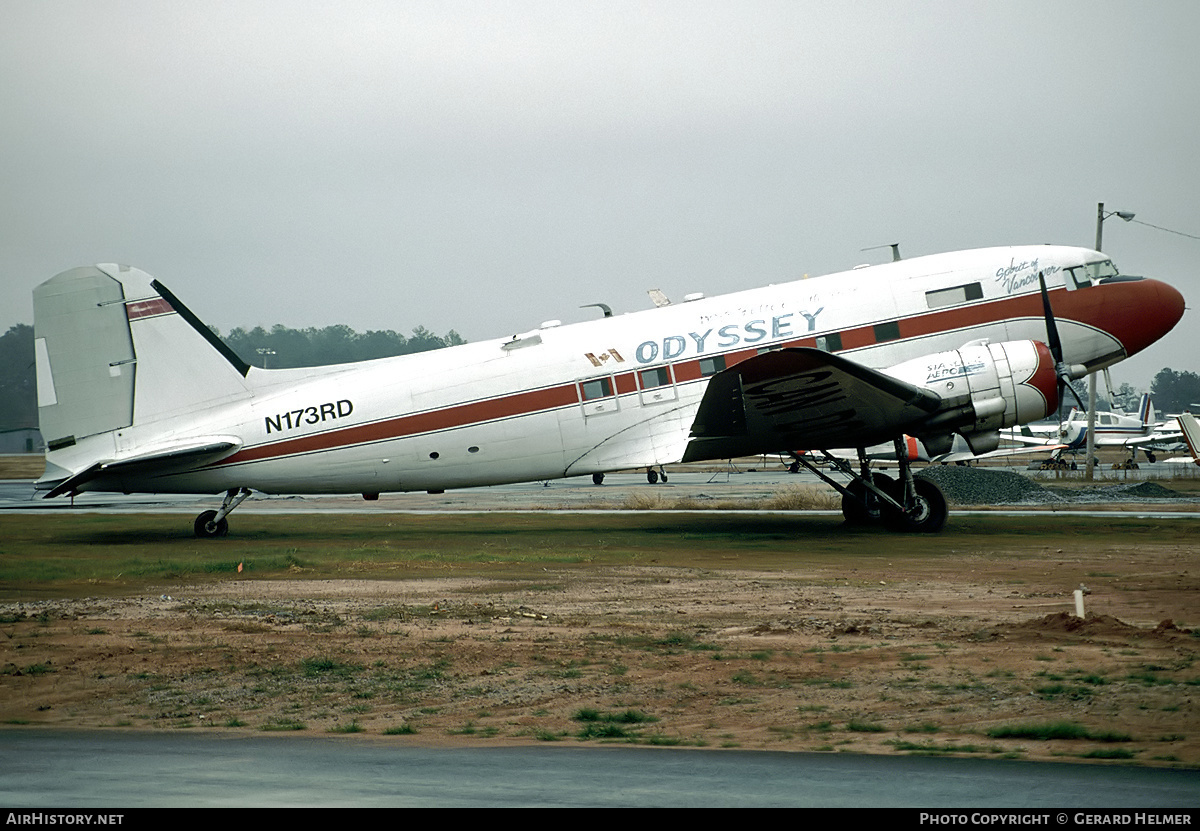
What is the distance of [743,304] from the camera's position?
21625 millimetres

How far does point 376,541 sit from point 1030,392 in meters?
13.1

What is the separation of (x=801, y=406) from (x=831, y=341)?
5.95 feet

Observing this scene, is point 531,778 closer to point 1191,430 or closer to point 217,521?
point 217,521

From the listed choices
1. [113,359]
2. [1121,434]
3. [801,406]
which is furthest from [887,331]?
[1121,434]

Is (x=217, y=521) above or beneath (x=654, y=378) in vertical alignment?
beneath

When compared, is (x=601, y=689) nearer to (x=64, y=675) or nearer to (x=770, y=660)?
(x=770, y=660)

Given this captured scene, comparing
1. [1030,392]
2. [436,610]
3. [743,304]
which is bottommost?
[436,610]

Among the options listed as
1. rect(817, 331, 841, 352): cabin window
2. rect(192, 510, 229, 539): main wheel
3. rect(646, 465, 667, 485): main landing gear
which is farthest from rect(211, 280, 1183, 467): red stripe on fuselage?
rect(646, 465, 667, 485): main landing gear

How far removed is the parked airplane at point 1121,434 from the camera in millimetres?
62094

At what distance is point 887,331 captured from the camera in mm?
21078

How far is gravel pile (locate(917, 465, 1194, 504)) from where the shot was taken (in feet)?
101

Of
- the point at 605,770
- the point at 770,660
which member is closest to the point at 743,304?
the point at 770,660

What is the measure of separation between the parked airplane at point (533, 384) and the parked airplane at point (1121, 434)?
4124 cm

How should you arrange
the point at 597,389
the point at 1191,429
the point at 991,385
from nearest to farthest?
the point at 991,385, the point at 597,389, the point at 1191,429
